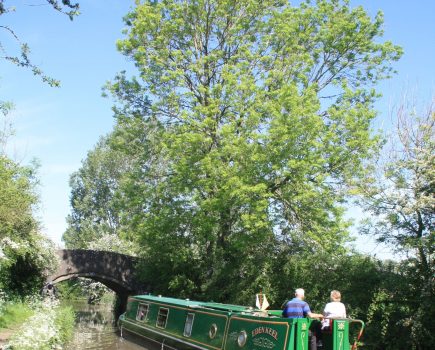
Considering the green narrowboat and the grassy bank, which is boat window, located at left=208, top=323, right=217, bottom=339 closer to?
the green narrowboat

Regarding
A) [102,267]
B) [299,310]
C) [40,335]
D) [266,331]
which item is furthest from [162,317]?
[102,267]

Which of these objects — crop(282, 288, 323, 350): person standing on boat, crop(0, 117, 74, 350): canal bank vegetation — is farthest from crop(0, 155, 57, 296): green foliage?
crop(282, 288, 323, 350): person standing on boat

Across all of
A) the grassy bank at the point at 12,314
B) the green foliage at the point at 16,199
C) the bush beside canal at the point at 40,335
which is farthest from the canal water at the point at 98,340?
the green foliage at the point at 16,199

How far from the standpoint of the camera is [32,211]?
61.7 ft

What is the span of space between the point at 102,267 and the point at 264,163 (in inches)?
494

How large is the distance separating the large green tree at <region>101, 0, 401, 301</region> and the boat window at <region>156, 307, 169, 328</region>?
3.72 metres

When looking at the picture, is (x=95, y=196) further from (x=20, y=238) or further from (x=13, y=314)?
(x=13, y=314)

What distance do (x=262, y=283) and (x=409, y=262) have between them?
6.80m

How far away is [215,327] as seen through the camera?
11.0 metres

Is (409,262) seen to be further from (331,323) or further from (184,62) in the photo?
(184,62)

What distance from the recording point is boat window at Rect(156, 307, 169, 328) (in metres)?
13.9

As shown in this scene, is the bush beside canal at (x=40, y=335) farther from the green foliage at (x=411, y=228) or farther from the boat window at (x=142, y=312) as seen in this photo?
the green foliage at (x=411, y=228)

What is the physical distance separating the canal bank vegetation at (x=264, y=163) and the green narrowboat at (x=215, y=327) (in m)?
3.60

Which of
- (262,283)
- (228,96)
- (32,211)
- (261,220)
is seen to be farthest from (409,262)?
(32,211)
